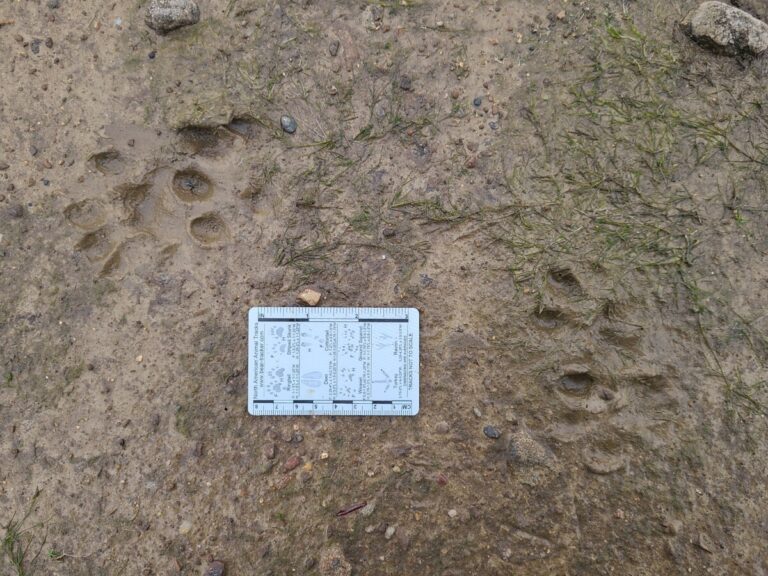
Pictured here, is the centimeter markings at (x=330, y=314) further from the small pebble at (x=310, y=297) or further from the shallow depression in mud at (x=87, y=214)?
the shallow depression in mud at (x=87, y=214)

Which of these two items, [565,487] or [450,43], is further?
[450,43]

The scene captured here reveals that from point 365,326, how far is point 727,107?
2.17m

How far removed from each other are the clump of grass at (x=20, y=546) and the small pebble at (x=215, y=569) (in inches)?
31.9

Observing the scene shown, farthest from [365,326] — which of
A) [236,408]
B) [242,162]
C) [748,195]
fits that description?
[748,195]

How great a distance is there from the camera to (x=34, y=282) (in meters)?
2.44

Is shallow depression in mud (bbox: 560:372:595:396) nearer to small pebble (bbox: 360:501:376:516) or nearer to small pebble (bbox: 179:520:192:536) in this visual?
small pebble (bbox: 360:501:376:516)

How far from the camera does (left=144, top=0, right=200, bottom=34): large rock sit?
2.47 m

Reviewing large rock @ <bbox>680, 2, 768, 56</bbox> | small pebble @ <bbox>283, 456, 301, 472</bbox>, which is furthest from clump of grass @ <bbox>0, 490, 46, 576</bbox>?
large rock @ <bbox>680, 2, 768, 56</bbox>

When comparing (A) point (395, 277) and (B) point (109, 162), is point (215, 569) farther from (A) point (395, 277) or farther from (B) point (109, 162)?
(B) point (109, 162)

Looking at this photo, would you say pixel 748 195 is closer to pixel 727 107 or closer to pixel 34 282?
pixel 727 107

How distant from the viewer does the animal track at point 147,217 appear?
246 centimetres

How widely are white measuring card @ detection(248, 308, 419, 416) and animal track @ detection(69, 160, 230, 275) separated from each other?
1.75 feet

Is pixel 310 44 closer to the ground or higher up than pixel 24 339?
higher up

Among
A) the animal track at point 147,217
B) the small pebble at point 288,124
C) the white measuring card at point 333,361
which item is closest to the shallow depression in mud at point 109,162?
the animal track at point 147,217
